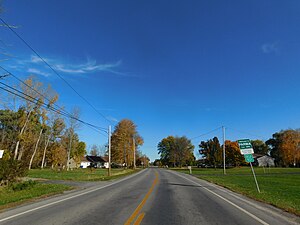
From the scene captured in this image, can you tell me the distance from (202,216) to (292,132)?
8862cm

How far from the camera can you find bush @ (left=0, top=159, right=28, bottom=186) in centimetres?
1611

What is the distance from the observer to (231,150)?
8581cm

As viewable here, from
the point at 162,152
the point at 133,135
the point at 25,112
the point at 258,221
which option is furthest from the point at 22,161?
the point at 162,152

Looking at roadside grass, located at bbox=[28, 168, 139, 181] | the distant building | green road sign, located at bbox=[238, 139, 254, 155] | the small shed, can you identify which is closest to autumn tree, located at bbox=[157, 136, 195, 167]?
the distant building

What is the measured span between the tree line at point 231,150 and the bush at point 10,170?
6822cm

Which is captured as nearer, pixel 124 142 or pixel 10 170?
pixel 10 170

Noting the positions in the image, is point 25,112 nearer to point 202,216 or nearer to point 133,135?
point 133,135

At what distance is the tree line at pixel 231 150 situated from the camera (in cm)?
8019

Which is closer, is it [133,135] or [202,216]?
[202,216]

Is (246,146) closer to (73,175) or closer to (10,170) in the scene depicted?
(10,170)

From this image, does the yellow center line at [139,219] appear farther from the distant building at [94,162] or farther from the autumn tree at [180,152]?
the autumn tree at [180,152]

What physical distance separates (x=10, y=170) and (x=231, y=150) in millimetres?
78735

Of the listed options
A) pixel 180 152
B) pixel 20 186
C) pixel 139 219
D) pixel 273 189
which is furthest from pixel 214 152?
pixel 139 219

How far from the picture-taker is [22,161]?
721 inches
